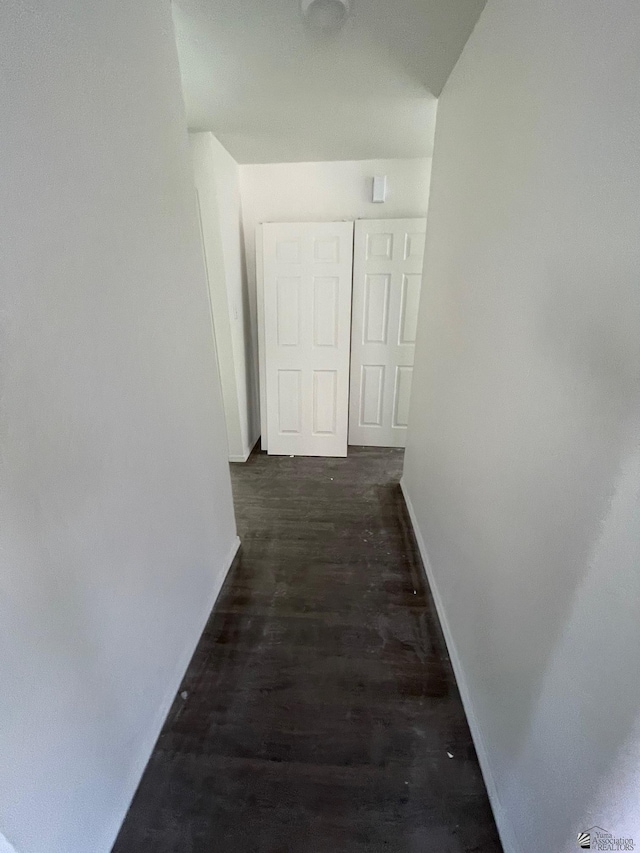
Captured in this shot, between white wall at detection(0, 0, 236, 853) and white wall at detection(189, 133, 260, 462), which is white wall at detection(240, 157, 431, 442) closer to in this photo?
white wall at detection(189, 133, 260, 462)

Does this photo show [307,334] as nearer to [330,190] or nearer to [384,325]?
[384,325]

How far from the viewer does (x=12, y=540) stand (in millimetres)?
686

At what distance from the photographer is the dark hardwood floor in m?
1.01

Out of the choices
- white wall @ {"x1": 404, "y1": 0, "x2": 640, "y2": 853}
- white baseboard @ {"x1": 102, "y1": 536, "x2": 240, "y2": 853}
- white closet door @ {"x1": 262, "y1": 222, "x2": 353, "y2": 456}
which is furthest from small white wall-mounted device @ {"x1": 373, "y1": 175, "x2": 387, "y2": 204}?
white baseboard @ {"x1": 102, "y1": 536, "x2": 240, "y2": 853}

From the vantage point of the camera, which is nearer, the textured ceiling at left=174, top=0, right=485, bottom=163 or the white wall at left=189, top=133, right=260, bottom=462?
the textured ceiling at left=174, top=0, right=485, bottom=163

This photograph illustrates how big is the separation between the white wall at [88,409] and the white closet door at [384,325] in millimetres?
1804

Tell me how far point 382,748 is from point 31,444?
4.33 ft

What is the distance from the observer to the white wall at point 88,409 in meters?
0.71

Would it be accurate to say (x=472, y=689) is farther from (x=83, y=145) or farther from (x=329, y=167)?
(x=329, y=167)

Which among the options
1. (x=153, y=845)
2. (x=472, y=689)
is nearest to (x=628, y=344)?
(x=472, y=689)

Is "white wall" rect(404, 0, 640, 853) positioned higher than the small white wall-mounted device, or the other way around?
the small white wall-mounted device

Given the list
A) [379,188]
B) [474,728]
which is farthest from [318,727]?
[379,188]

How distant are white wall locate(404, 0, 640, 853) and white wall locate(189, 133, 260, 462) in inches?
64.3

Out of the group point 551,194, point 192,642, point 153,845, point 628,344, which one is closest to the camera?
point 628,344
